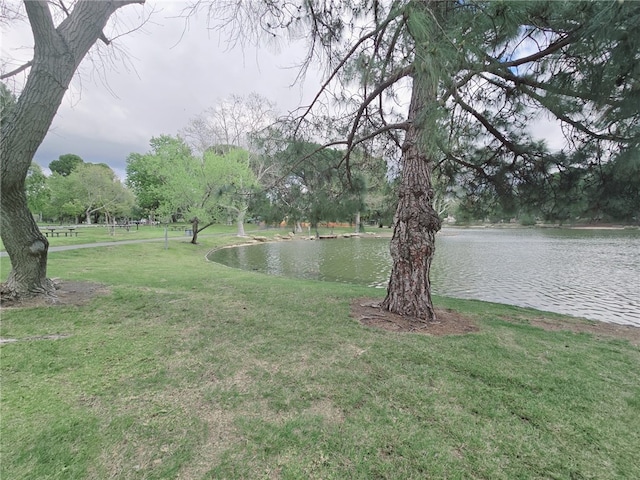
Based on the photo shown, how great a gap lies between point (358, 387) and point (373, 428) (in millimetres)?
457

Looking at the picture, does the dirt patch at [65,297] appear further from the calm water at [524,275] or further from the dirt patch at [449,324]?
the calm water at [524,275]

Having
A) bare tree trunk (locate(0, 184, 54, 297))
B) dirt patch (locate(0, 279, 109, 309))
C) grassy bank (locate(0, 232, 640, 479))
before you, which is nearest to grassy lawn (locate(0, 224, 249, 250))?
dirt patch (locate(0, 279, 109, 309))

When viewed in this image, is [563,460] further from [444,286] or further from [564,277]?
[564,277]

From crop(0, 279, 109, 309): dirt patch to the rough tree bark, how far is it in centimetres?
78

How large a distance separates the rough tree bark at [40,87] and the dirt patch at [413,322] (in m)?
4.67

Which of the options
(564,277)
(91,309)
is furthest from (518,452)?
(564,277)

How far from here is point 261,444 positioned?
171 cm

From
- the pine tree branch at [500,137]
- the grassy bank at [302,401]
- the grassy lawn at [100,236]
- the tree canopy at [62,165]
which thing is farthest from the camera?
the tree canopy at [62,165]

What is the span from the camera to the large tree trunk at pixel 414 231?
12.4 ft

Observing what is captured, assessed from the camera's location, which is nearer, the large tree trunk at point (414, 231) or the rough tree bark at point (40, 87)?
the rough tree bark at point (40, 87)

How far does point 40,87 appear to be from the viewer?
11.3 feet

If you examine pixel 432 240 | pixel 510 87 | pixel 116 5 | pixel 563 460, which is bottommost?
pixel 563 460

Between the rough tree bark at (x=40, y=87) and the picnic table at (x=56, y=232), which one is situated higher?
the rough tree bark at (x=40, y=87)

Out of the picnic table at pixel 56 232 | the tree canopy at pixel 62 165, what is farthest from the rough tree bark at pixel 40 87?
the tree canopy at pixel 62 165
